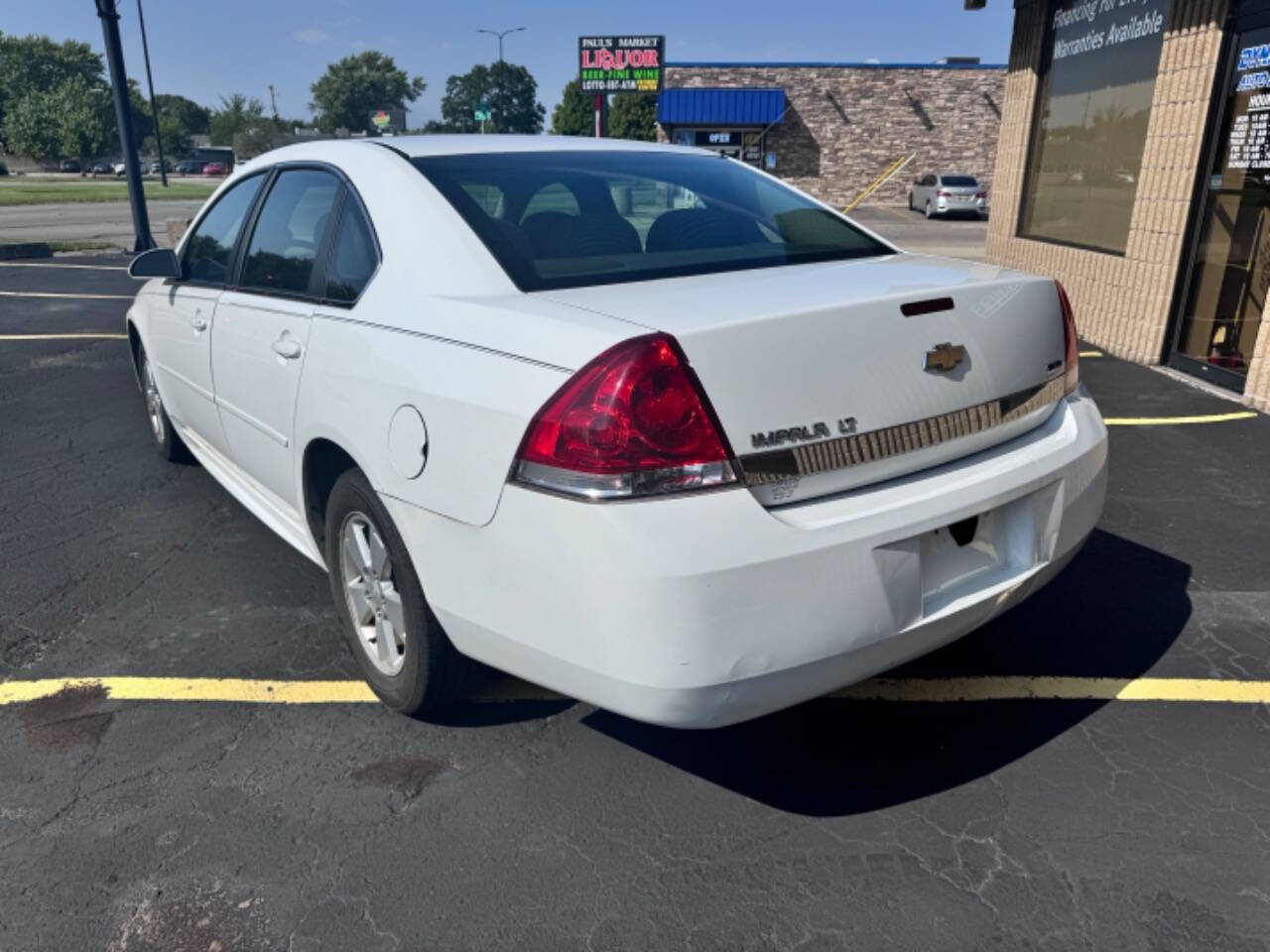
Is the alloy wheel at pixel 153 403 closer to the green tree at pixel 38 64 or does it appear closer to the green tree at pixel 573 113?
the green tree at pixel 573 113

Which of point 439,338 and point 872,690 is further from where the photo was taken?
point 872,690

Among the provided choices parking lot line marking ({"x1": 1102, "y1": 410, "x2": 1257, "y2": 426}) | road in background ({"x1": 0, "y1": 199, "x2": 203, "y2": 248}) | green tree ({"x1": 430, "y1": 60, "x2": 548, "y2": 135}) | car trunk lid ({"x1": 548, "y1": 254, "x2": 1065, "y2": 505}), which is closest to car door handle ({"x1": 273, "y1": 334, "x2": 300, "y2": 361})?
car trunk lid ({"x1": 548, "y1": 254, "x2": 1065, "y2": 505})

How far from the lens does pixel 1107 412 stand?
625cm

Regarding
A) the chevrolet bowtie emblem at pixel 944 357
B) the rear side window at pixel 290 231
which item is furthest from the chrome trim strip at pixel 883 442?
the rear side window at pixel 290 231

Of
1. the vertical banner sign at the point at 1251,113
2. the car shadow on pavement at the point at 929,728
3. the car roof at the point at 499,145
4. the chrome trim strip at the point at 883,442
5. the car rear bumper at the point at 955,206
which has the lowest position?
the car shadow on pavement at the point at 929,728

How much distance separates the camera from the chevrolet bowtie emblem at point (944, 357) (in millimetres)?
2254

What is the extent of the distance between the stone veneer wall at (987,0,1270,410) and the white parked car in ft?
16.5

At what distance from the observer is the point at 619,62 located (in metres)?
35.5

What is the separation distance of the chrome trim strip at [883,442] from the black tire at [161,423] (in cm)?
394

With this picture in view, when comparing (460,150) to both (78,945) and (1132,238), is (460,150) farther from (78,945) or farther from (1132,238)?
(1132,238)

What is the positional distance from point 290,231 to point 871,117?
4079cm

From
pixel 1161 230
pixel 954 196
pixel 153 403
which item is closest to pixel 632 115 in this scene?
pixel 954 196

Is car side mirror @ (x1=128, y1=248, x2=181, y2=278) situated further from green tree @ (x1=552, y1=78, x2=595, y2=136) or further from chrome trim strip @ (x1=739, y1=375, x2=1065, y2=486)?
green tree @ (x1=552, y1=78, x2=595, y2=136)

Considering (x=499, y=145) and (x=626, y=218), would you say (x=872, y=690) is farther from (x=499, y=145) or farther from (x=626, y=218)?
(x=499, y=145)
